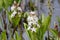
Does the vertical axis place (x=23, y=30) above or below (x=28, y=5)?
below

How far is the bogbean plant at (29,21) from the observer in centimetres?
123

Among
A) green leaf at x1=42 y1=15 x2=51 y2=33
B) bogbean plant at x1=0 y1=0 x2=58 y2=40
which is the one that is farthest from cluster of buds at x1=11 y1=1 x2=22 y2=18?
green leaf at x1=42 y1=15 x2=51 y2=33

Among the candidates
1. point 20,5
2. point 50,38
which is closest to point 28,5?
point 20,5

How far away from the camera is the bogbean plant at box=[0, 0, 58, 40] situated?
1229 millimetres

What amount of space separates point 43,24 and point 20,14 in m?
0.18

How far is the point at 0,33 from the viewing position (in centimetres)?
131

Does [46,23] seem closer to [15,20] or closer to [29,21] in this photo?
[29,21]

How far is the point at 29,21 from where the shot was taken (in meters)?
1.23

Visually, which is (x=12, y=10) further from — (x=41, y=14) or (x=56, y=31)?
(x=56, y=31)

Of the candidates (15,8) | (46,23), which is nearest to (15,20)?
(15,8)

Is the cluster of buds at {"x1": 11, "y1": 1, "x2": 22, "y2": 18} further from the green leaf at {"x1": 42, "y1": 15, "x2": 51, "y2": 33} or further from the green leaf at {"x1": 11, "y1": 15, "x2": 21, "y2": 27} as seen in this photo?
the green leaf at {"x1": 42, "y1": 15, "x2": 51, "y2": 33}

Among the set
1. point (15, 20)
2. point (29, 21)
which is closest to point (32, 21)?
point (29, 21)

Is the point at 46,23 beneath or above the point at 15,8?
beneath

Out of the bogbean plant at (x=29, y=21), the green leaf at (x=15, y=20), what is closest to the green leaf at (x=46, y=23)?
the bogbean plant at (x=29, y=21)
